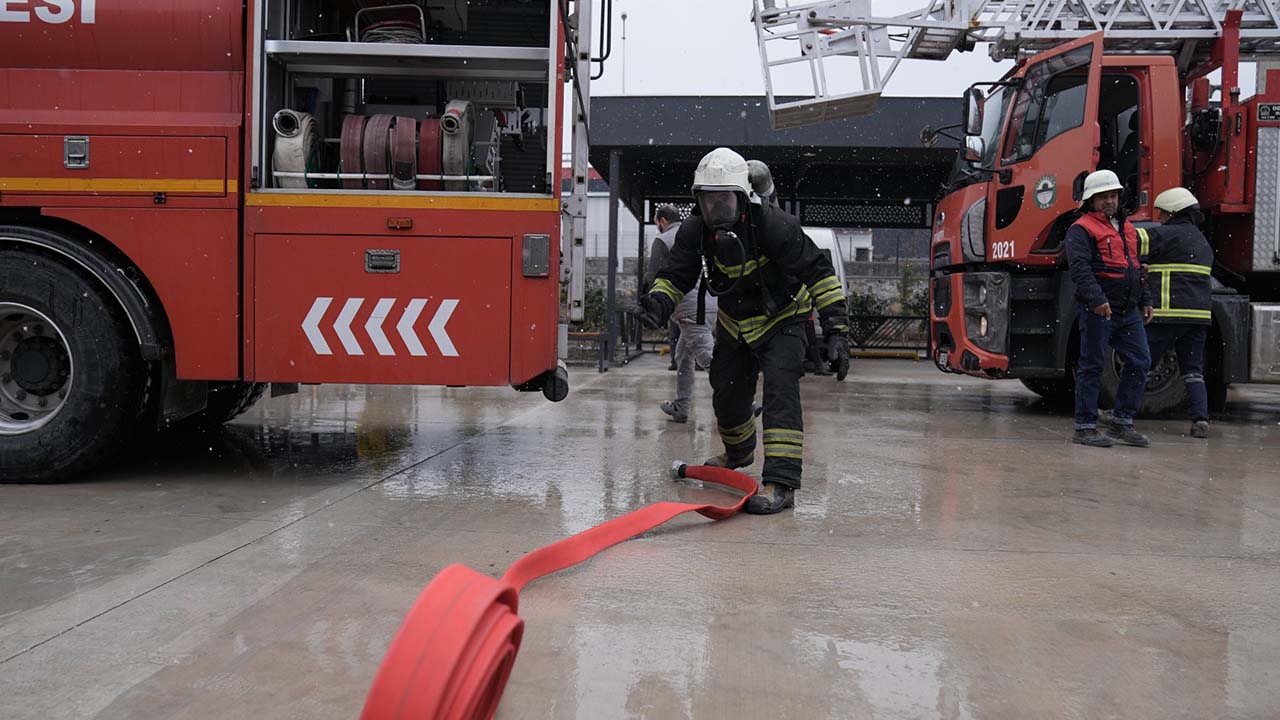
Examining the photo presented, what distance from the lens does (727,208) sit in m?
4.52

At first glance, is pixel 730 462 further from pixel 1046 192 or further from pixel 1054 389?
pixel 1054 389

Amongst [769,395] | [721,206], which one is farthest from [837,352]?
[721,206]

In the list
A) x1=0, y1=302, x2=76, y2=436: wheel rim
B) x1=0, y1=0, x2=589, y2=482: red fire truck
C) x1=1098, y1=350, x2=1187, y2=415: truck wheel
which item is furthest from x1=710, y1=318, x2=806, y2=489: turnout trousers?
x1=1098, y1=350, x2=1187, y2=415: truck wheel

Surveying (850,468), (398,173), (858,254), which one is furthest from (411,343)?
(858,254)

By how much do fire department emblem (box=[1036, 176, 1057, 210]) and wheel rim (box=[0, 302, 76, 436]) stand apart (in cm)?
670

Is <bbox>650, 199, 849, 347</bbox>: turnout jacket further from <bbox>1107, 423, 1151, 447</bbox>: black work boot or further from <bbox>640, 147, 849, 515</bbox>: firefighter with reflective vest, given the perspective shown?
<bbox>1107, 423, 1151, 447</bbox>: black work boot

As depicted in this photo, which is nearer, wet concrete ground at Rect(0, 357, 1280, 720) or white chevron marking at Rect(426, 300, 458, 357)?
wet concrete ground at Rect(0, 357, 1280, 720)

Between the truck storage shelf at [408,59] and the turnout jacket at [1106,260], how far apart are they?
3.78 metres

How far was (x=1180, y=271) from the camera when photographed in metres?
7.10

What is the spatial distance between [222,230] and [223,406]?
206cm

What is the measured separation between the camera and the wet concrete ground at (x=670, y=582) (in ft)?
8.09

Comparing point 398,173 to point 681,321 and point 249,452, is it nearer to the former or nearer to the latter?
point 249,452

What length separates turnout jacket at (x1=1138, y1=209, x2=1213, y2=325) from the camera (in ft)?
23.2

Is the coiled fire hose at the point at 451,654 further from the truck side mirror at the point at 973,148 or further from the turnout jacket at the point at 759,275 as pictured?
the truck side mirror at the point at 973,148
